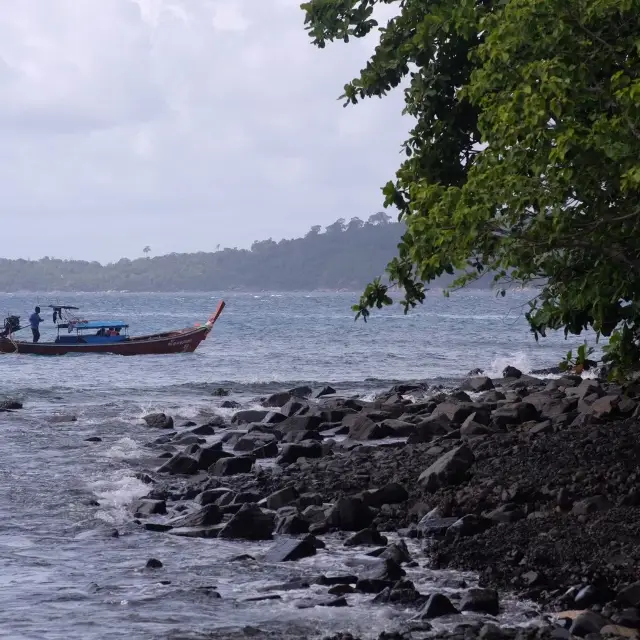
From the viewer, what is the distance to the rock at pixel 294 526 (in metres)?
14.0

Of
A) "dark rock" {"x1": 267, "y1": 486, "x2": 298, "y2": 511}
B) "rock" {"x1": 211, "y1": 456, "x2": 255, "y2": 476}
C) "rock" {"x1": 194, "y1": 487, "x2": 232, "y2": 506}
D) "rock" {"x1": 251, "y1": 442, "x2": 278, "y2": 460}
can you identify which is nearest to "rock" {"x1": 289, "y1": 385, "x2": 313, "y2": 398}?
"rock" {"x1": 251, "y1": 442, "x2": 278, "y2": 460}

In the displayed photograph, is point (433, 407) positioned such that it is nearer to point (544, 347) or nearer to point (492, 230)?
point (492, 230)

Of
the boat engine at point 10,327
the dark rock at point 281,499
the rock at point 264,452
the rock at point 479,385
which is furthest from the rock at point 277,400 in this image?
the boat engine at point 10,327

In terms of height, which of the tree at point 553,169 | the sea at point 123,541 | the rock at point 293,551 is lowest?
the sea at point 123,541

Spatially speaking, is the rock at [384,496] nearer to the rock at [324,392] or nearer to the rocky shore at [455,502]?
the rocky shore at [455,502]

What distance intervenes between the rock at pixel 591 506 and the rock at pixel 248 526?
12.6ft

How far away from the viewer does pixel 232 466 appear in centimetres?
1802

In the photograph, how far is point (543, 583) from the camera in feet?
36.1

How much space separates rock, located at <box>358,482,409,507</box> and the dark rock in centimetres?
113

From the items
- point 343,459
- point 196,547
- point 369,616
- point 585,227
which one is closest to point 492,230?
point 585,227

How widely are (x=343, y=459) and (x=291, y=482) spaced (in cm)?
152

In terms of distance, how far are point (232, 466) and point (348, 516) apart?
4.48m

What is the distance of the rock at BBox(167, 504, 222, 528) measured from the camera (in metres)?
14.5

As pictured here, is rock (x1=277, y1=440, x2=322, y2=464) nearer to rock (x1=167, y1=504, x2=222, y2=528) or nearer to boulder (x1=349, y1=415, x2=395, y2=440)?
boulder (x1=349, y1=415, x2=395, y2=440)
